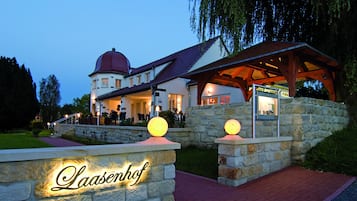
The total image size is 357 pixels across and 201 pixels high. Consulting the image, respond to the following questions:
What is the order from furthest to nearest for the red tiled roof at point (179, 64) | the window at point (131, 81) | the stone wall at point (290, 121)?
the window at point (131, 81)
the red tiled roof at point (179, 64)
the stone wall at point (290, 121)

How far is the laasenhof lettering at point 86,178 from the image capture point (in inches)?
120

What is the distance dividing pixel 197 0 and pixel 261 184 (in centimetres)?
611

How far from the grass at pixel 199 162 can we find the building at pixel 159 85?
151 inches

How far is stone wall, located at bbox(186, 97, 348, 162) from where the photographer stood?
23.0 feet

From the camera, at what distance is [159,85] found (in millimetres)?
17391

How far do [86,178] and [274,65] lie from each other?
6998 mm

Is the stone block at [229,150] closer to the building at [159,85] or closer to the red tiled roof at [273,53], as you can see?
the red tiled roof at [273,53]

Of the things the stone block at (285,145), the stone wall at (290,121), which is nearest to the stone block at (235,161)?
the stone block at (285,145)

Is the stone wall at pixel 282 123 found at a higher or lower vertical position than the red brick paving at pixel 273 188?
higher

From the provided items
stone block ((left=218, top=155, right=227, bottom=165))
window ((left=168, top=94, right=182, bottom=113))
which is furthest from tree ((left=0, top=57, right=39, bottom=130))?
stone block ((left=218, top=155, right=227, bottom=165))

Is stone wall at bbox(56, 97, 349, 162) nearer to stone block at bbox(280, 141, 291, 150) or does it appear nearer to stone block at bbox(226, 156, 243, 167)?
stone block at bbox(280, 141, 291, 150)

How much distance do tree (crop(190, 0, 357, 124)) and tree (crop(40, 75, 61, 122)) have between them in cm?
4143

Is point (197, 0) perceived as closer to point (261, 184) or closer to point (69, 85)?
Answer: point (261, 184)

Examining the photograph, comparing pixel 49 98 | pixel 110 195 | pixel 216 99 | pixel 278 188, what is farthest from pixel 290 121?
pixel 49 98
